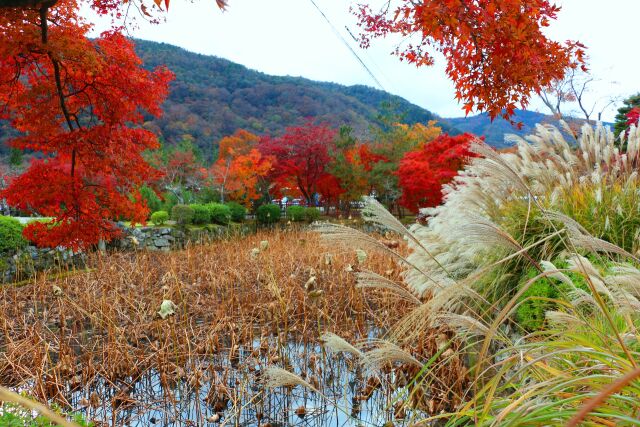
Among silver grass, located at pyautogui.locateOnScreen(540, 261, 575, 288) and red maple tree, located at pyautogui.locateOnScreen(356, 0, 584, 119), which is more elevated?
red maple tree, located at pyautogui.locateOnScreen(356, 0, 584, 119)

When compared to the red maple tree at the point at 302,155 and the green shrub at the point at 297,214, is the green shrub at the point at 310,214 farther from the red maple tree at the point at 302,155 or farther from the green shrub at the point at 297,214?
the red maple tree at the point at 302,155

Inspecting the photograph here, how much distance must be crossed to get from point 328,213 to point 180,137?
15.8 metres

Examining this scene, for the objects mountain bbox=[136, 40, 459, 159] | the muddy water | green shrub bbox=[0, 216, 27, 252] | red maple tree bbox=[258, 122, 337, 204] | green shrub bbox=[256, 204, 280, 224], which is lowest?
green shrub bbox=[256, 204, 280, 224]

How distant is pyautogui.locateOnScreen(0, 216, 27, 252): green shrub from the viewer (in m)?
8.80

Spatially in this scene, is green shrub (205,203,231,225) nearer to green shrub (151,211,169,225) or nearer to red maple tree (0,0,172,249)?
green shrub (151,211,169,225)

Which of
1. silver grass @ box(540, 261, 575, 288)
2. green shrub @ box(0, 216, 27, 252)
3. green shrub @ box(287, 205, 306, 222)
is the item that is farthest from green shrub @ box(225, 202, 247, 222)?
silver grass @ box(540, 261, 575, 288)

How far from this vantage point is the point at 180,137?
33344 millimetres

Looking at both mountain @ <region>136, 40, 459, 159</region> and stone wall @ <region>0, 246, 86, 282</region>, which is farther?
mountain @ <region>136, 40, 459, 159</region>

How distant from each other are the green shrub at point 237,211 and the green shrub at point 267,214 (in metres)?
0.64

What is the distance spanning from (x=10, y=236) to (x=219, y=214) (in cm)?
816

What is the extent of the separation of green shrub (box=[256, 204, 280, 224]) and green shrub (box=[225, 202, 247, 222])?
0.64 metres

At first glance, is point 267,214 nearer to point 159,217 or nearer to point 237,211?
point 237,211

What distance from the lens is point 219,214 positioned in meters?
16.7

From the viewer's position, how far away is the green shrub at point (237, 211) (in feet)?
59.9
